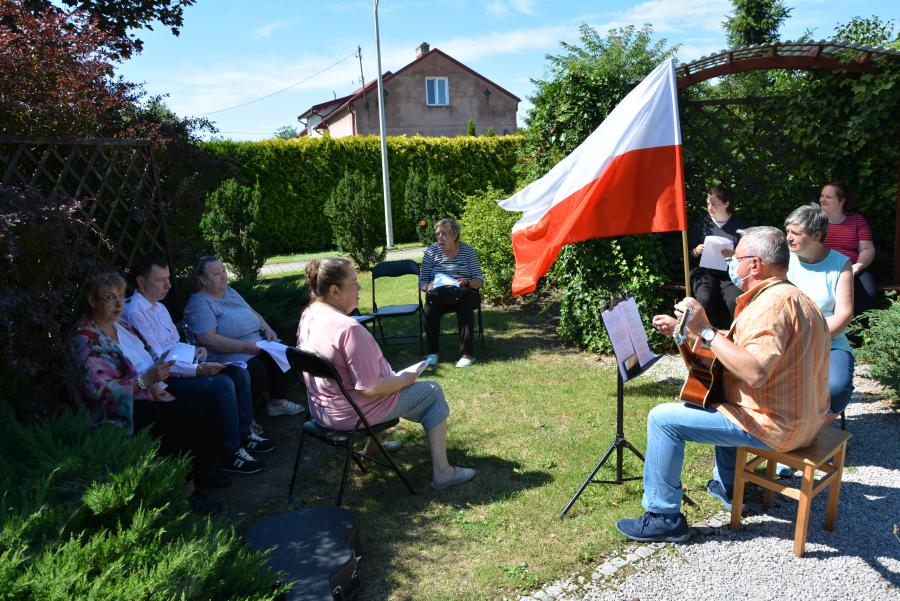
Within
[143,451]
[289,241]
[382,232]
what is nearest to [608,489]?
[143,451]

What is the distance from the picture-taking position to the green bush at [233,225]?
11.5 meters

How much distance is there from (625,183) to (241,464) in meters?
3.22

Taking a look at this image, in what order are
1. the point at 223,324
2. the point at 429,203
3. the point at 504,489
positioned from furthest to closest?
the point at 429,203 → the point at 223,324 → the point at 504,489

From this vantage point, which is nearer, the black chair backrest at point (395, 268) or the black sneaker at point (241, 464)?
the black sneaker at point (241, 464)

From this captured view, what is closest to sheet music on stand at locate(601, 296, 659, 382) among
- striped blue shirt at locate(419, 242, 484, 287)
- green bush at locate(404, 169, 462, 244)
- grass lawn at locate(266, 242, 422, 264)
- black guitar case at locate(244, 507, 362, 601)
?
black guitar case at locate(244, 507, 362, 601)

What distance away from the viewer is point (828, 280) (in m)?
4.09

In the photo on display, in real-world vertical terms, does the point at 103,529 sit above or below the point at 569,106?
below

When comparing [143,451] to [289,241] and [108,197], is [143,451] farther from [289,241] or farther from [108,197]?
[289,241]

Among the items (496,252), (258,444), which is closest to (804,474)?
(258,444)

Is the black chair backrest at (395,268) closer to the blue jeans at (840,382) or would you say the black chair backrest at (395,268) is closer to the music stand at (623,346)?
the music stand at (623,346)

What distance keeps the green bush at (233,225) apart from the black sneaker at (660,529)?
9722 mm

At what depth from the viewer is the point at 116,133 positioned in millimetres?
5473

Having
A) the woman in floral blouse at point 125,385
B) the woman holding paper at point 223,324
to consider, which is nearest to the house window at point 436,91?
the woman holding paper at point 223,324

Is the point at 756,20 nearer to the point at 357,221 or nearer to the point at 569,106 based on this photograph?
the point at 357,221
